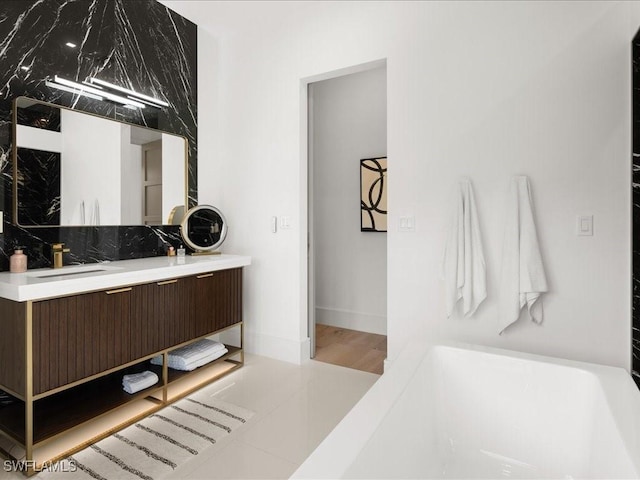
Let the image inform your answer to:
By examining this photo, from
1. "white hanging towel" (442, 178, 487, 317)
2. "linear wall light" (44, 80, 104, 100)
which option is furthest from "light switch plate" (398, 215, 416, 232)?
"linear wall light" (44, 80, 104, 100)

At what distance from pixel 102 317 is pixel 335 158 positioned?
2.76 m

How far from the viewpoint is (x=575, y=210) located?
2.04m

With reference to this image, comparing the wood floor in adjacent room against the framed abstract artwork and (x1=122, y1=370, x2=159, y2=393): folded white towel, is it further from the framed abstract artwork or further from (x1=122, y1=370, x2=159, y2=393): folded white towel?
(x1=122, y1=370, x2=159, y2=393): folded white towel

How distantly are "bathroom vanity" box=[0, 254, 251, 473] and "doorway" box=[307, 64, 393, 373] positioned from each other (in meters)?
1.39

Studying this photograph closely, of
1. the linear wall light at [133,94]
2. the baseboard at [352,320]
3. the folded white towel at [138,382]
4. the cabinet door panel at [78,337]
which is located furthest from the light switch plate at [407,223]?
the linear wall light at [133,94]

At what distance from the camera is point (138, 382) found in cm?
226

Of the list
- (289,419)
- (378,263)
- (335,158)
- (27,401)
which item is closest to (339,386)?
(289,419)

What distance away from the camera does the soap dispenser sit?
6.72 ft

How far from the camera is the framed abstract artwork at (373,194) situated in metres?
3.71

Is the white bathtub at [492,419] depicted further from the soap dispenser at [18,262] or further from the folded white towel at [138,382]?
the soap dispenser at [18,262]

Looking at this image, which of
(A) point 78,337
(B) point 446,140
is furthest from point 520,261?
(A) point 78,337

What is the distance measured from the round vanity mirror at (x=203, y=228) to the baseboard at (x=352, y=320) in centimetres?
163

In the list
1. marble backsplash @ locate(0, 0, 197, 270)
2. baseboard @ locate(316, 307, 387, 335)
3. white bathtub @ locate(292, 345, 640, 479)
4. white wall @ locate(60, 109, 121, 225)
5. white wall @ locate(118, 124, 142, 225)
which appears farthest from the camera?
baseboard @ locate(316, 307, 387, 335)

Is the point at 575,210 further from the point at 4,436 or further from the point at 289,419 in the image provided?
the point at 4,436
